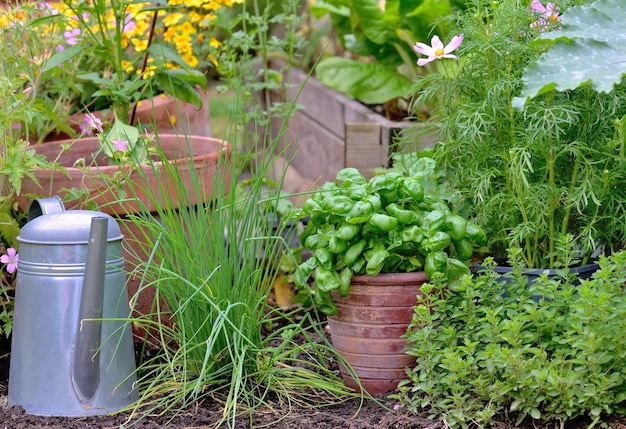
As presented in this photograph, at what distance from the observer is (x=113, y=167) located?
224cm

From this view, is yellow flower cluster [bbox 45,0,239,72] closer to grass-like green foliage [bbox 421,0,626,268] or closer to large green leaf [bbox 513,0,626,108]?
grass-like green foliage [bbox 421,0,626,268]

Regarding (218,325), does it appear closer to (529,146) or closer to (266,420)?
(266,420)

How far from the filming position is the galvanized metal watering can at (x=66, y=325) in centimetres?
186

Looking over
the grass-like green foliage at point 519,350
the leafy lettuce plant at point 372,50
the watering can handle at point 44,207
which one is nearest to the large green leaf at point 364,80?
the leafy lettuce plant at point 372,50

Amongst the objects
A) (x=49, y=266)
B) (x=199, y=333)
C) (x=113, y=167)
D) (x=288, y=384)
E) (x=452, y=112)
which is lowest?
(x=288, y=384)

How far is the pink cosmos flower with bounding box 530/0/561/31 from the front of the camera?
2006mm

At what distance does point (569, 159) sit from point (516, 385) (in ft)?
2.18

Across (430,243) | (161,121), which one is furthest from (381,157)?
(430,243)

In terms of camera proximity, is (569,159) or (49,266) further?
(569,159)

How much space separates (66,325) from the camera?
189 centimetres

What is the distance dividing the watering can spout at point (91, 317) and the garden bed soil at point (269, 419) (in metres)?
0.10

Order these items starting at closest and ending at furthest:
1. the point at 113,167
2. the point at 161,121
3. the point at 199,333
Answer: the point at 199,333, the point at 113,167, the point at 161,121

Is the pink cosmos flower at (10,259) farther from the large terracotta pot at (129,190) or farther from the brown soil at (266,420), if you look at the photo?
the brown soil at (266,420)

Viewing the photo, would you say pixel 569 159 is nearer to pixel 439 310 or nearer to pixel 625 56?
pixel 625 56
